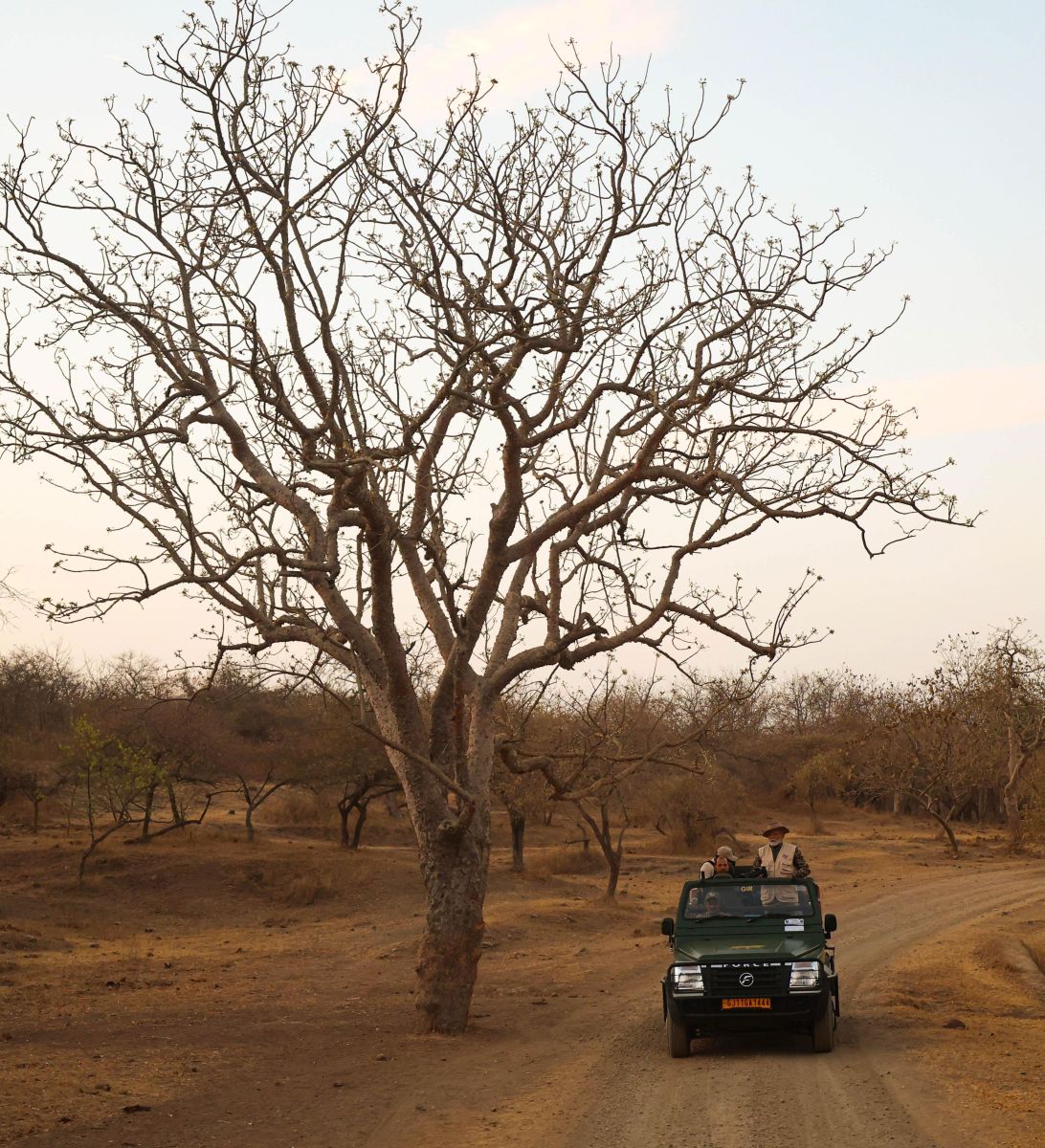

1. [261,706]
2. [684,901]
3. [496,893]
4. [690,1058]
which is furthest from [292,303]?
[261,706]

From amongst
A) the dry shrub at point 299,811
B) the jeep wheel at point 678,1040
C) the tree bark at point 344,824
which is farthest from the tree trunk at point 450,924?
the dry shrub at point 299,811

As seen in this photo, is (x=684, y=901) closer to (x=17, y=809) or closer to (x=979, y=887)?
(x=979, y=887)

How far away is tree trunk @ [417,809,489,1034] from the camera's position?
488 inches

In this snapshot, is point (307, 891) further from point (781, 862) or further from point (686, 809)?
point (781, 862)

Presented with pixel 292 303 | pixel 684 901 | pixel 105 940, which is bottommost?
pixel 105 940

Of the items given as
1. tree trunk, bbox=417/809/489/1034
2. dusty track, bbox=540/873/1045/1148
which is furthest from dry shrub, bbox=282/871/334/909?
dusty track, bbox=540/873/1045/1148

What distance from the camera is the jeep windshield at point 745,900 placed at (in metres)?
11.8

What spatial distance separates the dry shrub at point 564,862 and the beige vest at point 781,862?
19.5 metres

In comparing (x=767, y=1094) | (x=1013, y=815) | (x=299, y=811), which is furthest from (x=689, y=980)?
(x=1013, y=815)

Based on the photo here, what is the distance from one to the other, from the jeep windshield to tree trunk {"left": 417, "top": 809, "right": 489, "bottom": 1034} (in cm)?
210

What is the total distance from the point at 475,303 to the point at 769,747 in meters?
50.5

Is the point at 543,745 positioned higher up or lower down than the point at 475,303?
lower down

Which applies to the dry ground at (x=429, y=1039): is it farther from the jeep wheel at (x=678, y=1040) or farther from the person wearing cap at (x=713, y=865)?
the person wearing cap at (x=713, y=865)

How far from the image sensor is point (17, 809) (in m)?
37.3
